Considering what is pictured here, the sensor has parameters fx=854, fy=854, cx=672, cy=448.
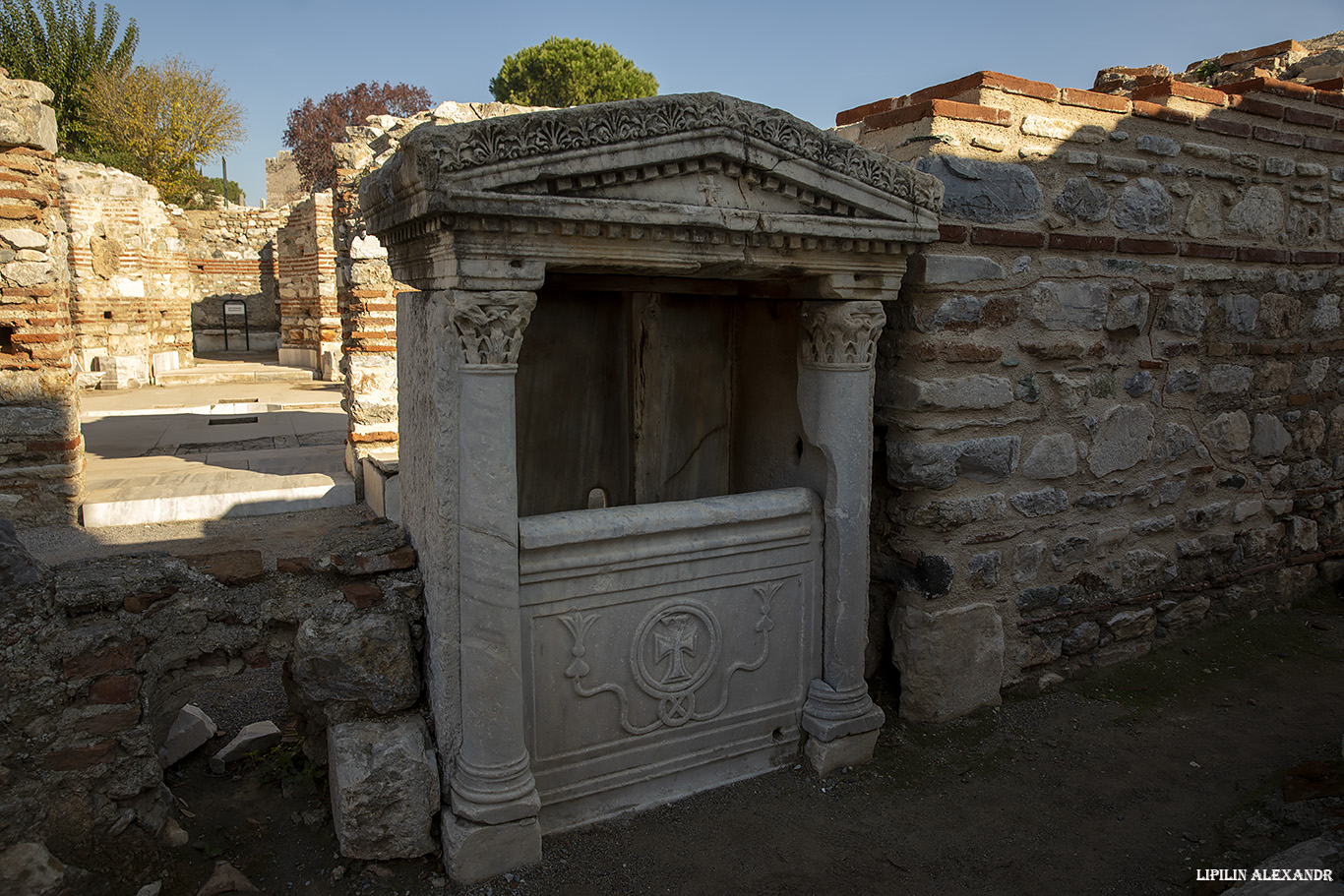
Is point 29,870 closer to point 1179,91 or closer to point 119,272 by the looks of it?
point 1179,91

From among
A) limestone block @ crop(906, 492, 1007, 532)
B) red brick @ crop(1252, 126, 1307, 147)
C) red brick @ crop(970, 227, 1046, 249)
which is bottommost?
limestone block @ crop(906, 492, 1007, 532)

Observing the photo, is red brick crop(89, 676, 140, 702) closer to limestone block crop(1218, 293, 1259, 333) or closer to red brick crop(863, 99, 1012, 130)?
red brick crop(863, 99, 1012, 130)

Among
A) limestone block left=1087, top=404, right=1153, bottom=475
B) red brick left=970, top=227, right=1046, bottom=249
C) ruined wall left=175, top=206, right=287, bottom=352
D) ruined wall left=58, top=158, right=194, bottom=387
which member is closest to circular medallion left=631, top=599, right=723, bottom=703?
red brick left=970, top=227, right=1046, bottom=249

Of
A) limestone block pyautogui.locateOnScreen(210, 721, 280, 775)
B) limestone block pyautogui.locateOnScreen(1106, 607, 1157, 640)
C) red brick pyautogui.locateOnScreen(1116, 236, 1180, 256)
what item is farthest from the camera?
limestone block pyautogui.locateOnScreen(1106, 607, 1157, 640)

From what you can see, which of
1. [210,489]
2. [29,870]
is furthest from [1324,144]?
[210,489]

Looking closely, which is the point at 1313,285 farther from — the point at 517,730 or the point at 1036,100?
the point at 517,730

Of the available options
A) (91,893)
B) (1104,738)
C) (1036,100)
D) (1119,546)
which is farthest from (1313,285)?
(91,893)

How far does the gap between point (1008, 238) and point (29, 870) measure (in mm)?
3880

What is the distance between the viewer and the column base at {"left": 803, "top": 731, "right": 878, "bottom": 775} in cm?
320

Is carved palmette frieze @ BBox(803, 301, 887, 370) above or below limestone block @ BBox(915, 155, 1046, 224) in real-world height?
below

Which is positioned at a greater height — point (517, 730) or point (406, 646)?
point (406, 646)

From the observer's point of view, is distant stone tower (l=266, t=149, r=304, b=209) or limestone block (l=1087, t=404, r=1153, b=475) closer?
limestone block (l=1087, t=404, r=1153, b=475)

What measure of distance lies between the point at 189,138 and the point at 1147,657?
85.3ft

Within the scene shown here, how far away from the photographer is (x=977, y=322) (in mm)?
3447
